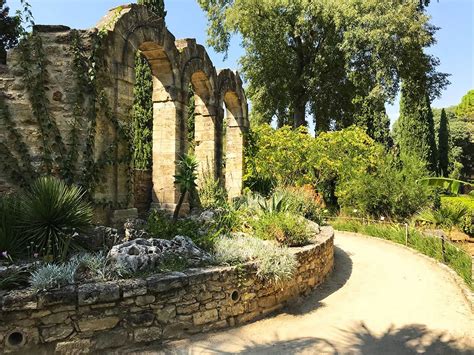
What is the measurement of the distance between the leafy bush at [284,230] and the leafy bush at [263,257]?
810 millimetres

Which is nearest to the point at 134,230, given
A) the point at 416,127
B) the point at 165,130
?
the point at 165,130

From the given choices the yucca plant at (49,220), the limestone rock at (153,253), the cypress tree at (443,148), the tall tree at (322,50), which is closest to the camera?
the limestone rock at (153,253)

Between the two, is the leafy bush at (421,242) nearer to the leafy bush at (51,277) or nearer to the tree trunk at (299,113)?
the leafy bush at (51,277)

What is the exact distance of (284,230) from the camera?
23.2 feet

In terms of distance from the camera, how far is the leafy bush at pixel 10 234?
5086 mm

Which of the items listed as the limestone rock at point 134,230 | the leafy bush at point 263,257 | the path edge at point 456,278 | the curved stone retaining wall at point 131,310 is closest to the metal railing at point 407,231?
the path edge at point 456,278

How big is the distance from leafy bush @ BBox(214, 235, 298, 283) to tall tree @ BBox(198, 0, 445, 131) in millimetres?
14217

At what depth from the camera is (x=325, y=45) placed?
20266 millimetres

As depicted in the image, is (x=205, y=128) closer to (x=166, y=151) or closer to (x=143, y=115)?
(x=166, y=151)

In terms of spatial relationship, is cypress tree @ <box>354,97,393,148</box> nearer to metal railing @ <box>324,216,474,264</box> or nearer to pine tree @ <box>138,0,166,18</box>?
metal railing @ <box>324,216,474,264</box>

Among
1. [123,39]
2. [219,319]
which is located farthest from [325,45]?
[219,319]

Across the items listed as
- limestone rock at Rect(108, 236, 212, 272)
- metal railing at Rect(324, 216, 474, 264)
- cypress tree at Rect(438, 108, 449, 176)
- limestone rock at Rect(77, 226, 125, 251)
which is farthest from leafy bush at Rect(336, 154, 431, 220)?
cypress tree at Rect(438, 108, 449, 176)

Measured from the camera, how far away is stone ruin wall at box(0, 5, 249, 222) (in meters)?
6.41

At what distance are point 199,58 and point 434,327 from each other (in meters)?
7.68
